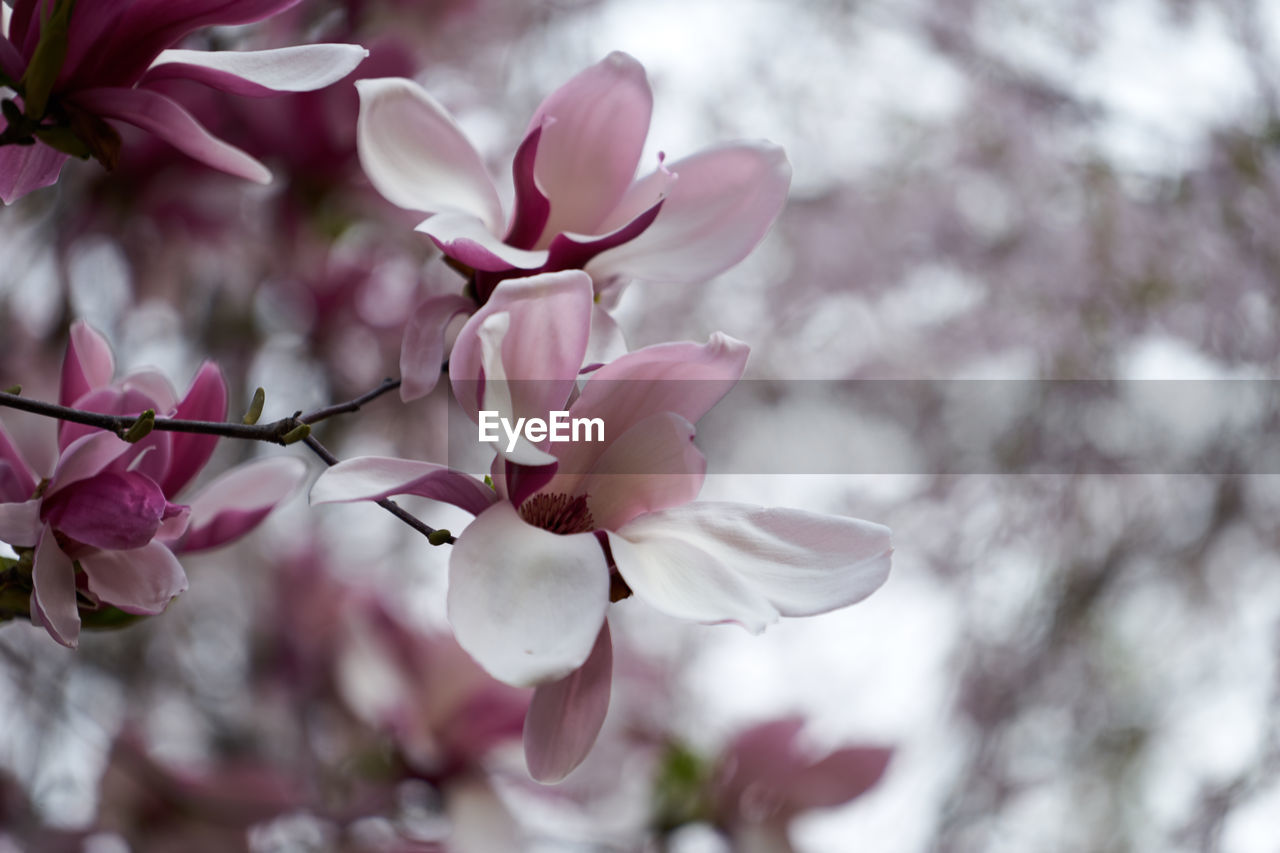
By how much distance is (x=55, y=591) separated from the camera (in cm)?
30

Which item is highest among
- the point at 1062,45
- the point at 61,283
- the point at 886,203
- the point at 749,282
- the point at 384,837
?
the point at 1062,45

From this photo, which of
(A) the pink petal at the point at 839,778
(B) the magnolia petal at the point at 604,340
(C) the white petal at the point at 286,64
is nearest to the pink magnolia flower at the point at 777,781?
(A) the pink petal at the point at 839,778

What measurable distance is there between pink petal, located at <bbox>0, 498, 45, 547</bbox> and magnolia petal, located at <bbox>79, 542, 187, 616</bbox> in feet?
0.05

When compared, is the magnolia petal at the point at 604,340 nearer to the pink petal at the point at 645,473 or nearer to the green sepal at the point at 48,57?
the pink petal at the point at 645,473

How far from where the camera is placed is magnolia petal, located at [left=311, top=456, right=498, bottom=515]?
10.2 inches

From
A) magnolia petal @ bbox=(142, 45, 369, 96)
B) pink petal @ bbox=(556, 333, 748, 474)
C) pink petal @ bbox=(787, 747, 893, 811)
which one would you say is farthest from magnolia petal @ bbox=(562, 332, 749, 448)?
pink petal @ bbox=(787, 747, 893, 811)

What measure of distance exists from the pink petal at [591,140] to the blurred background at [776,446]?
0.23m

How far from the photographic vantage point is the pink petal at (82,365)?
0.35 m

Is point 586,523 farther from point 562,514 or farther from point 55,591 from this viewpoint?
point 55,591

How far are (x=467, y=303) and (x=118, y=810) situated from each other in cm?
69

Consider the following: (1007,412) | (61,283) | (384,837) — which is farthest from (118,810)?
(1007,412)

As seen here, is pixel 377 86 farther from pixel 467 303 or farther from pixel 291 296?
pixel 291 296

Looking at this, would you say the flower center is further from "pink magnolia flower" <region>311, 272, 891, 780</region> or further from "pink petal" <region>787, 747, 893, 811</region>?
"pink petal" <region>787, 747, 893, 811</region>

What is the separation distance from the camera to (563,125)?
1.18 feet
